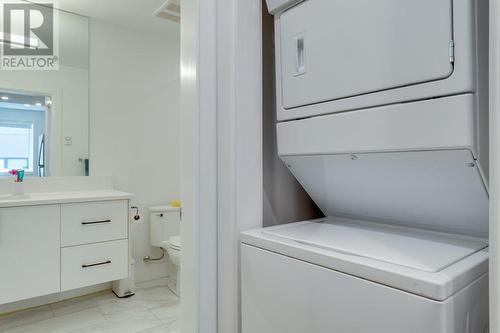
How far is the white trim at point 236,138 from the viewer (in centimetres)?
102

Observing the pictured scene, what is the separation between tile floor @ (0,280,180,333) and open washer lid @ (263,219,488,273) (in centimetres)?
162

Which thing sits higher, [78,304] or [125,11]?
[125,11]

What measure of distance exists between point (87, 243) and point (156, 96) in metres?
1.52

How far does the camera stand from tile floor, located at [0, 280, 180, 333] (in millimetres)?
2105

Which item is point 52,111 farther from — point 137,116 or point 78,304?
point 78,304

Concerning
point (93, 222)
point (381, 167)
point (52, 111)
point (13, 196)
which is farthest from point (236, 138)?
point (52, 111)

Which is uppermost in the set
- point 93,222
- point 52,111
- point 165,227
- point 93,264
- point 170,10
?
point 170,10

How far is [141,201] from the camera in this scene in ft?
9.70

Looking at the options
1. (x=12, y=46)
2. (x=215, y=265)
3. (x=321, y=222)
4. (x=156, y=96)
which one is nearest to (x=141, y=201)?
(x=156, y=96)

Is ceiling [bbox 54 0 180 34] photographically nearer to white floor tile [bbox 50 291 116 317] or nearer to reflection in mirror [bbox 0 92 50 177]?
reflection in mirror [bbox 0 92 50 177]

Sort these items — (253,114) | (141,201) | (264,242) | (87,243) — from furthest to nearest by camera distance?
(141,201), (87,243), (253,114), (264,242)

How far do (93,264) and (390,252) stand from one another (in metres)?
2.21

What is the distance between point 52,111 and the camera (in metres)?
2.63

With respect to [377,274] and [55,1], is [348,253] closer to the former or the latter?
[377,274]
